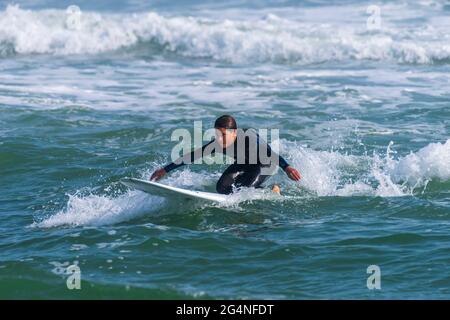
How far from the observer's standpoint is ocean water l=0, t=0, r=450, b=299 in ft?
28.7

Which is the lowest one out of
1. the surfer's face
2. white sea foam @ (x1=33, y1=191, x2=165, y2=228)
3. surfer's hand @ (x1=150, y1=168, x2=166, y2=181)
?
white sea foam @ (x1=33, y1=191, x2=165, y2=228)

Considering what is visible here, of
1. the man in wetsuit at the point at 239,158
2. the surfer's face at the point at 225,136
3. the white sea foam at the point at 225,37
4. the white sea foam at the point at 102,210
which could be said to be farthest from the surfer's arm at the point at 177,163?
the white sea foam at the point at 225,37

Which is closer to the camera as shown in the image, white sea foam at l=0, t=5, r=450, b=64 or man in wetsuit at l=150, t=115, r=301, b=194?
man in wetsuit at l=150, t=115, r=301, b=194

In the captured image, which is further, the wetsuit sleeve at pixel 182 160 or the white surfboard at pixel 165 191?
the wetsuit sleeve at pixel 182 160

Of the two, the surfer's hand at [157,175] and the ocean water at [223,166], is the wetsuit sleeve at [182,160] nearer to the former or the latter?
the surfer's hand at [157,175]

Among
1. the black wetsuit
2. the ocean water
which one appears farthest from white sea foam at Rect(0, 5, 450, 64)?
the black wetsuit

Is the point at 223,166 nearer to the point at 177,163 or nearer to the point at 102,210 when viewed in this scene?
the point at 177,163

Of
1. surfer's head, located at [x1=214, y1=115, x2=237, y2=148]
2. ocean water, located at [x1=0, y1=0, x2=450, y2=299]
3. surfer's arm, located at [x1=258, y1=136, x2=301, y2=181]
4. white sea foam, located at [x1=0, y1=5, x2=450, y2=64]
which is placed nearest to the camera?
ocean water, located at [x1=0, y1=0, x2=450, y2=299]

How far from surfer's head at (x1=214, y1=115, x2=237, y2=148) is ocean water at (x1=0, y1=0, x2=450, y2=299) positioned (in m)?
0.77

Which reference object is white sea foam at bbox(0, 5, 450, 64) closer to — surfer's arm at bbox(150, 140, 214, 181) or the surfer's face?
the surfer's face

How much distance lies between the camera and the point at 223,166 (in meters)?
13.3

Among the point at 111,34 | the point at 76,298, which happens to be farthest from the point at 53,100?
the point at 76,298

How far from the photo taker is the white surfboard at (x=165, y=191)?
1017 centimetres

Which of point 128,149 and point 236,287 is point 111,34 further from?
point 236,287
